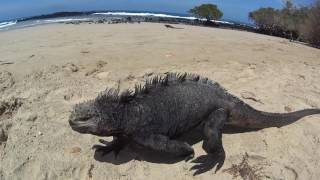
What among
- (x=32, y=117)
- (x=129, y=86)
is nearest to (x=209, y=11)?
(x=129, y=86)

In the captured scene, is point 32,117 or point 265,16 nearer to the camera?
point 32,117

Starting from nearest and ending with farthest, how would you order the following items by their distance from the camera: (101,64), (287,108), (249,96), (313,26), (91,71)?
(287,108)
(249,96)
(91,71)
(101,64)
(313,26)

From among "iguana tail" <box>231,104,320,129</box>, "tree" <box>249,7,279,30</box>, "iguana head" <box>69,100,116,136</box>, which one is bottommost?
"tree" <box>249,7,279,30</box>

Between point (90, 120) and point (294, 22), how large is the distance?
1784cm

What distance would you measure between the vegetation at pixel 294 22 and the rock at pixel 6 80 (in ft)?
37.0

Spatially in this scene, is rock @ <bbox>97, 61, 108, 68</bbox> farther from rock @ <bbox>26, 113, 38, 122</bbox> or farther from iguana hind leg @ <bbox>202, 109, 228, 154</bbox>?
iguana hind leg @ <bbox>202, 109, 228, 154</bbox>

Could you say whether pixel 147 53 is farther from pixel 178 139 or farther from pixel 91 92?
pixel 178 139

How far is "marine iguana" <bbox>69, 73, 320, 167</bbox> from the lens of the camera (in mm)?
4285

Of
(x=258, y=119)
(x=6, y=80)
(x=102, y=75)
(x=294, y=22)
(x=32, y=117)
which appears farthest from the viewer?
(x=294, y=22)

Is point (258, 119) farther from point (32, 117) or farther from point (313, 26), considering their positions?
point (313, 26)

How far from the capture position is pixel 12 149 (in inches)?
184

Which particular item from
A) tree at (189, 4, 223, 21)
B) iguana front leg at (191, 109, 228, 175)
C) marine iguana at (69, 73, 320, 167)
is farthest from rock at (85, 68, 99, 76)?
tree at (189, 4, 223, 21)

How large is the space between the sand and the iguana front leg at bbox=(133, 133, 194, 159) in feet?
0.48

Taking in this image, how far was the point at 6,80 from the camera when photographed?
6734 mm
